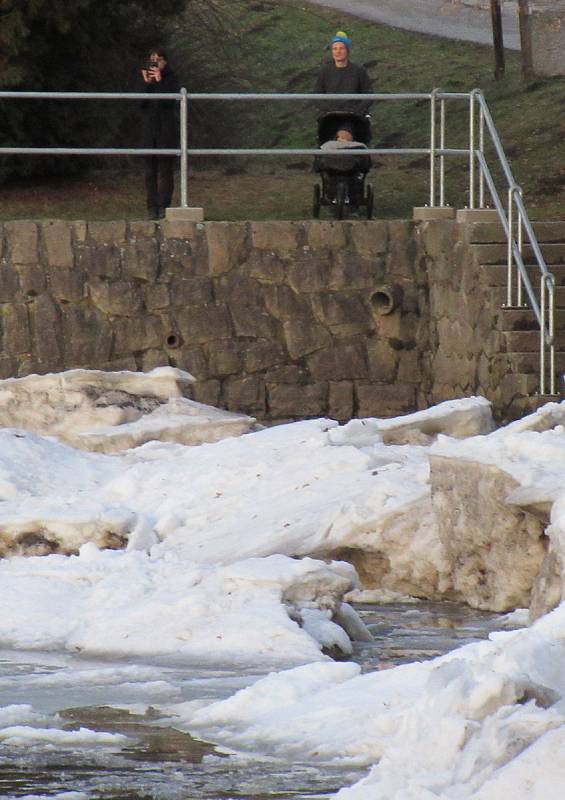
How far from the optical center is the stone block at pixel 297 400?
14.9m

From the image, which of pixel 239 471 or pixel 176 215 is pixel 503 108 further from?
pixel 239 471

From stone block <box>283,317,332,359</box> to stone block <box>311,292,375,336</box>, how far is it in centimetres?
7

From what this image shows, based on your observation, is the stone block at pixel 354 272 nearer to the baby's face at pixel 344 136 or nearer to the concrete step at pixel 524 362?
the baby's face at pixel 344 136

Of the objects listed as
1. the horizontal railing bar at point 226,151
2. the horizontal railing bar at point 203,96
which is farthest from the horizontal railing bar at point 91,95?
the horizontal railing bar at point 226,151

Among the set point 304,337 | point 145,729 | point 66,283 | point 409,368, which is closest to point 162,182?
point 66,283

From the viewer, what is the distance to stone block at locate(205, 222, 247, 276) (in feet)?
48.0

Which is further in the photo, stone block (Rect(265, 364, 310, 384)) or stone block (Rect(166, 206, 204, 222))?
stone block (Rect(265, 364, 310, 384))

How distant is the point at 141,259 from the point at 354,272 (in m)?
1.63

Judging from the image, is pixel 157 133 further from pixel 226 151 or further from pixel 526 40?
pixel 526 40

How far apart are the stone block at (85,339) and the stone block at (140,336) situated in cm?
9

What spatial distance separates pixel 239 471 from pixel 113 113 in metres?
8.99

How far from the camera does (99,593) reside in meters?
8.21

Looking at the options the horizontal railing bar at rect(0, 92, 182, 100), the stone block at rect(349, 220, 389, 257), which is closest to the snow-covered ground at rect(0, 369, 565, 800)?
the stone block at rect(349, 220, 389, 257)

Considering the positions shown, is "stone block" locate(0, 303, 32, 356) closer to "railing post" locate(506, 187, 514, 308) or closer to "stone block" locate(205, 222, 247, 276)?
"stone block" locate(205, 222, 247, 276)
